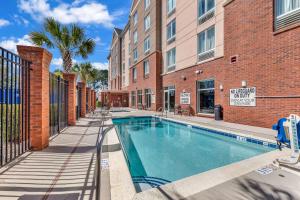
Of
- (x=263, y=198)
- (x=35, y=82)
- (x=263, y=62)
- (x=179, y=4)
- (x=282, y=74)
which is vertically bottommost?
(x=263, y=198)

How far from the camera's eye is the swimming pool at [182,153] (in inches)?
176

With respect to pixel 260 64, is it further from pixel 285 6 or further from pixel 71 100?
pixel 71 100

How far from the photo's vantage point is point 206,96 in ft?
43.4

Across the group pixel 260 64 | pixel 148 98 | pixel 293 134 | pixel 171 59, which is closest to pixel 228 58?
pixel 260 64

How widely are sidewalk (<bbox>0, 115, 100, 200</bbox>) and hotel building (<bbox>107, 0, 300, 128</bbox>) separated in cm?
765

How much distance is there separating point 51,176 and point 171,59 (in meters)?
16.6

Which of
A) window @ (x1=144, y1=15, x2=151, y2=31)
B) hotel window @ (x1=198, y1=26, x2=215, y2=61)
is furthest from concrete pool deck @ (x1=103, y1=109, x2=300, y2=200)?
window @ (x1=144, y1=15, x2=151, y2=31)

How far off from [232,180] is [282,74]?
20.8ft

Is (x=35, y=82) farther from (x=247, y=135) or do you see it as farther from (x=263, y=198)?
(x=247, y=135)

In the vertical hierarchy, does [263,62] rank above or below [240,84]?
above

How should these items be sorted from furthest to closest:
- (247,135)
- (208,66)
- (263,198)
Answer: (208,66) < (247,135) < (263,198)

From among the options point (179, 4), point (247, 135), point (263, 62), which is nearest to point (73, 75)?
point (247, 135)

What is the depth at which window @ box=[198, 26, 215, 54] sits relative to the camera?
12430mm

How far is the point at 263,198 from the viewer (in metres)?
2.59
